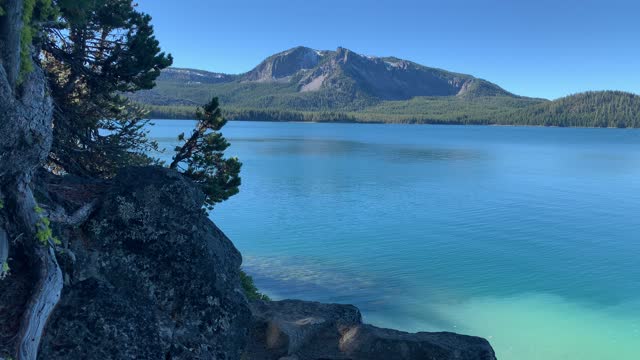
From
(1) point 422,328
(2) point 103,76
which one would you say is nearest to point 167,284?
(2) point 103,76

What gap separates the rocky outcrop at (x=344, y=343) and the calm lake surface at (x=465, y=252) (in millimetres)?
10908

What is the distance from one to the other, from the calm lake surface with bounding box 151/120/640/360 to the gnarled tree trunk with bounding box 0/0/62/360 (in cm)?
1626

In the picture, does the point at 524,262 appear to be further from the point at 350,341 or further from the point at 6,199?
the point at 6,199

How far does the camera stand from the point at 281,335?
11.7 m

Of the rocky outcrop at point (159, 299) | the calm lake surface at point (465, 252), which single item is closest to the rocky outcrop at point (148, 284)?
the rocky outcrop at point (159, 299)

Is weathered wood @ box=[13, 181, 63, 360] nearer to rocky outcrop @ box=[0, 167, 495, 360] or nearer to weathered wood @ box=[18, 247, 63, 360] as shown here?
weathered wood @ box=[18, 247, 63, 360]

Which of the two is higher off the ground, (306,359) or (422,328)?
(306,359)

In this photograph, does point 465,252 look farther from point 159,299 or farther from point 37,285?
point 37,285

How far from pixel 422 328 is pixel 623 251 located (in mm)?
21177

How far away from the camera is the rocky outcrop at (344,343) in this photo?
37.2ft

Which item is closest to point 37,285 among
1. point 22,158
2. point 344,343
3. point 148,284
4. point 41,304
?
point 41,304

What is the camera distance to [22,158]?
31.9 ft

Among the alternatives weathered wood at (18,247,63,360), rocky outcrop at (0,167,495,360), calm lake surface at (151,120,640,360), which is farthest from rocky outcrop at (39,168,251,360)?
calm lake surface at (151,120,640,360)

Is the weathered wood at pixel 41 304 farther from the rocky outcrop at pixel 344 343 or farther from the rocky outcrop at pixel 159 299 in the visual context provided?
the rocky outcrop at pixel 344 343
